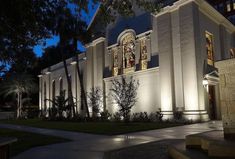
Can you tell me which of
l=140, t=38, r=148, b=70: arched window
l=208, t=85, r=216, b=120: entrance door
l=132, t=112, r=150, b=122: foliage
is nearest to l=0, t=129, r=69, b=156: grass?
l=132, t=112, r=150, b=122: foliage

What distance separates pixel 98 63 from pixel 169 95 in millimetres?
11520

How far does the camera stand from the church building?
66.1ft

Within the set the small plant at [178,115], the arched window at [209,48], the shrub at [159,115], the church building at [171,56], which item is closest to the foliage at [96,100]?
the church building at [171,56]

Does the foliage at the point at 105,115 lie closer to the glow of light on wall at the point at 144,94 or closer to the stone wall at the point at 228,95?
the glow of light on wall at the point at 144,94

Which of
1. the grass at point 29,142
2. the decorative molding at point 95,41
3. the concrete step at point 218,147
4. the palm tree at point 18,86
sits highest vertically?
A: the decorative molding at point 95,41

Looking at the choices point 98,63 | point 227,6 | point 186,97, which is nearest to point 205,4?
point 186,97

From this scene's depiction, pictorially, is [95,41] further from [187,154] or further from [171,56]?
[187,154]

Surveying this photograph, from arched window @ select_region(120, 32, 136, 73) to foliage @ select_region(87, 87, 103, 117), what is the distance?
4127 mm

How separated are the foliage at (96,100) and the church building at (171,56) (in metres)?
0.47

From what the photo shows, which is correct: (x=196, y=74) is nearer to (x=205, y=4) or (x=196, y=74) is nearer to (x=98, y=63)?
(x=205, y=4)

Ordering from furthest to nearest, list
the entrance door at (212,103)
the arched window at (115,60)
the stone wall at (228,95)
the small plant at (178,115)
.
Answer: the arched window at (115,60) < the entrance door at (212,103) < the small plant at (178,115) < the stone wall at (228,95)

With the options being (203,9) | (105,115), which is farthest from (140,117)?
(203,9)

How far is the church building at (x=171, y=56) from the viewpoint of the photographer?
20.1 metres

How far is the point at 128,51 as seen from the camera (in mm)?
26797
